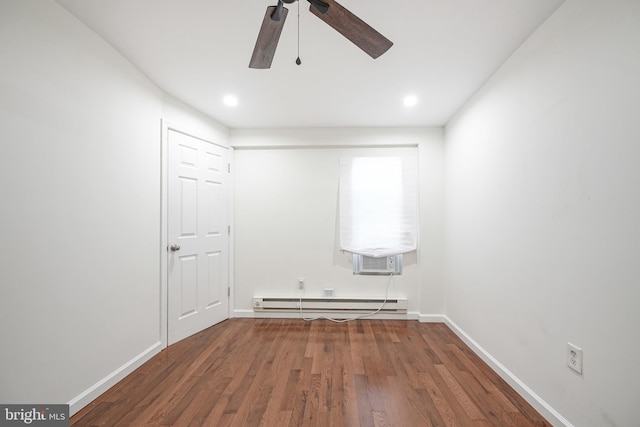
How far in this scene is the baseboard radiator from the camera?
116 inches

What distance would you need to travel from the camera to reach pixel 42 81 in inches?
52.4

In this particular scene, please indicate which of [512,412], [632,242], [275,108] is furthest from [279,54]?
[512,412]

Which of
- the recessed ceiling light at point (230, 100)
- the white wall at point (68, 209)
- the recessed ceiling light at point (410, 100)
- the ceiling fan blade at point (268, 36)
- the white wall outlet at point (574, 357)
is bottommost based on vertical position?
the white wall outlet at point (574, 357)

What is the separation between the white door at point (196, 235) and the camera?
236 centimetres

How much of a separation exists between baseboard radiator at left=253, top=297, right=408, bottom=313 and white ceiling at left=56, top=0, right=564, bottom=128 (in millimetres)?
2142

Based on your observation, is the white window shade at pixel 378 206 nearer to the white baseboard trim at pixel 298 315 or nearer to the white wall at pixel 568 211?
the white baseboard trim at pixel 298 315

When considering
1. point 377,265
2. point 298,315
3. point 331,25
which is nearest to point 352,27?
point 331,25

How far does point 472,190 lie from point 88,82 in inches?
119

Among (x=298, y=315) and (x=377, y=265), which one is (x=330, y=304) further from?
(x=377, y=265)

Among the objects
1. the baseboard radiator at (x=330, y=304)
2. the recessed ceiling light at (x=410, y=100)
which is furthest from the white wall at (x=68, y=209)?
the recessed ceiling light at (x=410, y=100)

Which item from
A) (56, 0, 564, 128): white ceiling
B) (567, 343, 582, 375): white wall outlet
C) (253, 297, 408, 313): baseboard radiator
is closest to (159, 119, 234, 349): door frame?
(56, 0, 564, 128): white ceiling

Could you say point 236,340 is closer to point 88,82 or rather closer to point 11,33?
point 88,82

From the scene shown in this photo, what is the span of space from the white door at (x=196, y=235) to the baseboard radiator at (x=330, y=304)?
1.63ft

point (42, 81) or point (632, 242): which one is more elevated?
point (42, 81)
